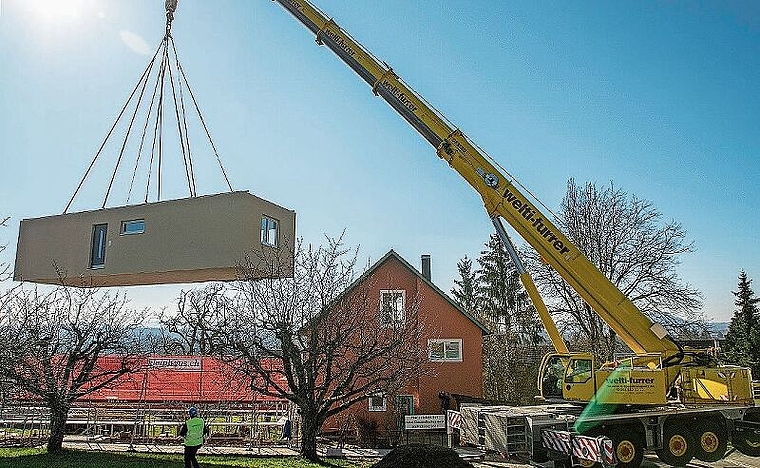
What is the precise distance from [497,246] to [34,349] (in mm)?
24980

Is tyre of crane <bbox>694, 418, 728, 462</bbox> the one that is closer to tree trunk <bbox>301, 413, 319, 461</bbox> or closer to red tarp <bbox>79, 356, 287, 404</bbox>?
tree trunk <bbox>301, 413, 319, 461</bbox>

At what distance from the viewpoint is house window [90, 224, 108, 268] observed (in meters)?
10.0

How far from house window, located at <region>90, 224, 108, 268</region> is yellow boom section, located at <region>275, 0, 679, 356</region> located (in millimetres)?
5857

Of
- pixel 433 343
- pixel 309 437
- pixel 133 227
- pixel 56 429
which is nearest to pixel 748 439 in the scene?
pixel 309 437

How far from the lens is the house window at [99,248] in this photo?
10.0 metres

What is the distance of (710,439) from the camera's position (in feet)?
39.0

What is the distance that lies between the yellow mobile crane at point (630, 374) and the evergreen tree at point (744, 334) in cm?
1343

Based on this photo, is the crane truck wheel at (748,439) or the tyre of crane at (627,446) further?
the crane truck wheel at (748,439)

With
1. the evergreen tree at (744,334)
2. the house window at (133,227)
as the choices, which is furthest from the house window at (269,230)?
the evergreen tree at (744,334)

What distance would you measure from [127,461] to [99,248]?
485 cm

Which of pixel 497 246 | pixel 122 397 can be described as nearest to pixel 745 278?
pixel 497 246

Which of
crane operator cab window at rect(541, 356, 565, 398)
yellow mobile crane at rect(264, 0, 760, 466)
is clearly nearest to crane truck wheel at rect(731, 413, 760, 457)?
yellow mobile crane at rect(264, 0, 760, 466)

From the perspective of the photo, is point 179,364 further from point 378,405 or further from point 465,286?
point 465,286

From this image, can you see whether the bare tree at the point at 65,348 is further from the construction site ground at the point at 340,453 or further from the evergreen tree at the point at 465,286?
the evergreen tree at the point at 465,286
